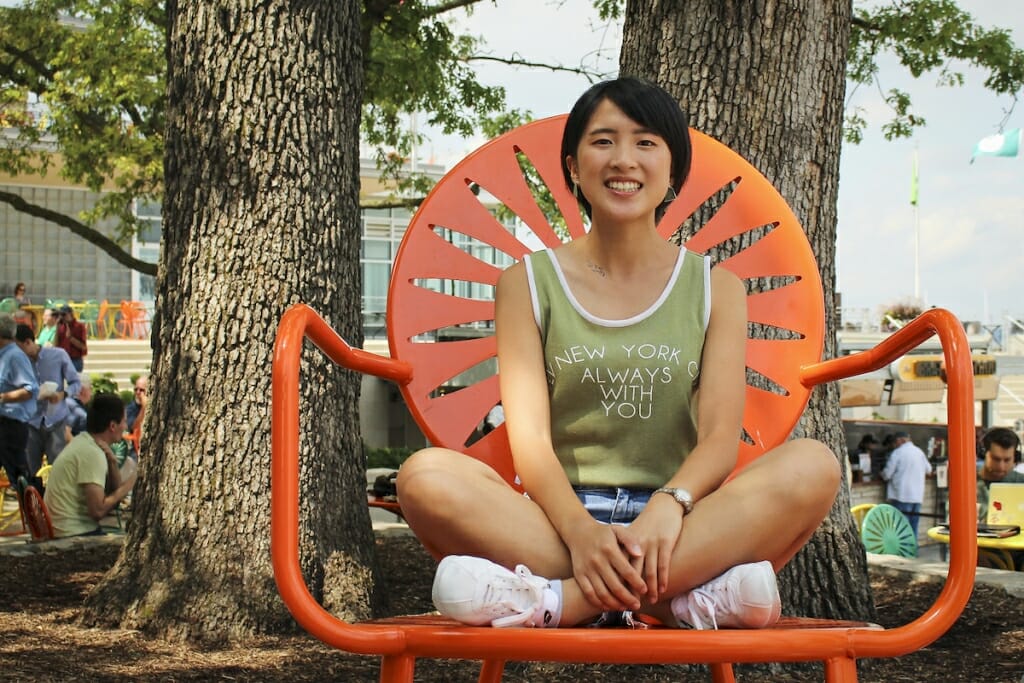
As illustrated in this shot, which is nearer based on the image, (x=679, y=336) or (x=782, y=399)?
(x=679, y=336)

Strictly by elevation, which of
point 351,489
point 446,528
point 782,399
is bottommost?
point 351,489

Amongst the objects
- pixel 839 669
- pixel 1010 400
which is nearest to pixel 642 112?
pixel 839 669

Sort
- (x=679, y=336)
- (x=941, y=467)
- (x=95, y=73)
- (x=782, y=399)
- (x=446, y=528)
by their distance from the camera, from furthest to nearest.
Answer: (x=941, y=467) < (x=95, y=73) < (x=782, y=399) < (x=679, y=336) < (x=446, y=528)

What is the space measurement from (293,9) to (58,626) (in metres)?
2.32

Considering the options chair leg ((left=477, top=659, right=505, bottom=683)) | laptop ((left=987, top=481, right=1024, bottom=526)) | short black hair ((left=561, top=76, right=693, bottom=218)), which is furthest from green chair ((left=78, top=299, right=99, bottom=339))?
short black hair ((left=561, top=76, right=693, bottom=218))

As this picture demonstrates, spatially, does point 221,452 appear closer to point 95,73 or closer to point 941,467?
point 95,73

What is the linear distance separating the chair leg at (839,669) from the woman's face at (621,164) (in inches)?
28.9

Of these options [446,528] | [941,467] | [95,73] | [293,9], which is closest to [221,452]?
[293,9]

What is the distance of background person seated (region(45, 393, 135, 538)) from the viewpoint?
6.00 m

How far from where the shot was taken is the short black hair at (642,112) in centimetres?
178

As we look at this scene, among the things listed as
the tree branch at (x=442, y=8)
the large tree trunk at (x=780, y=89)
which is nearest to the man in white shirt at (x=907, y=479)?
the tree branch at (x=442, y=8)

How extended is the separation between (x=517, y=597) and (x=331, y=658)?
8.07ft

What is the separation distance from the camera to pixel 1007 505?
7.09 m

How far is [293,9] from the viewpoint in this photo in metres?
4.13
